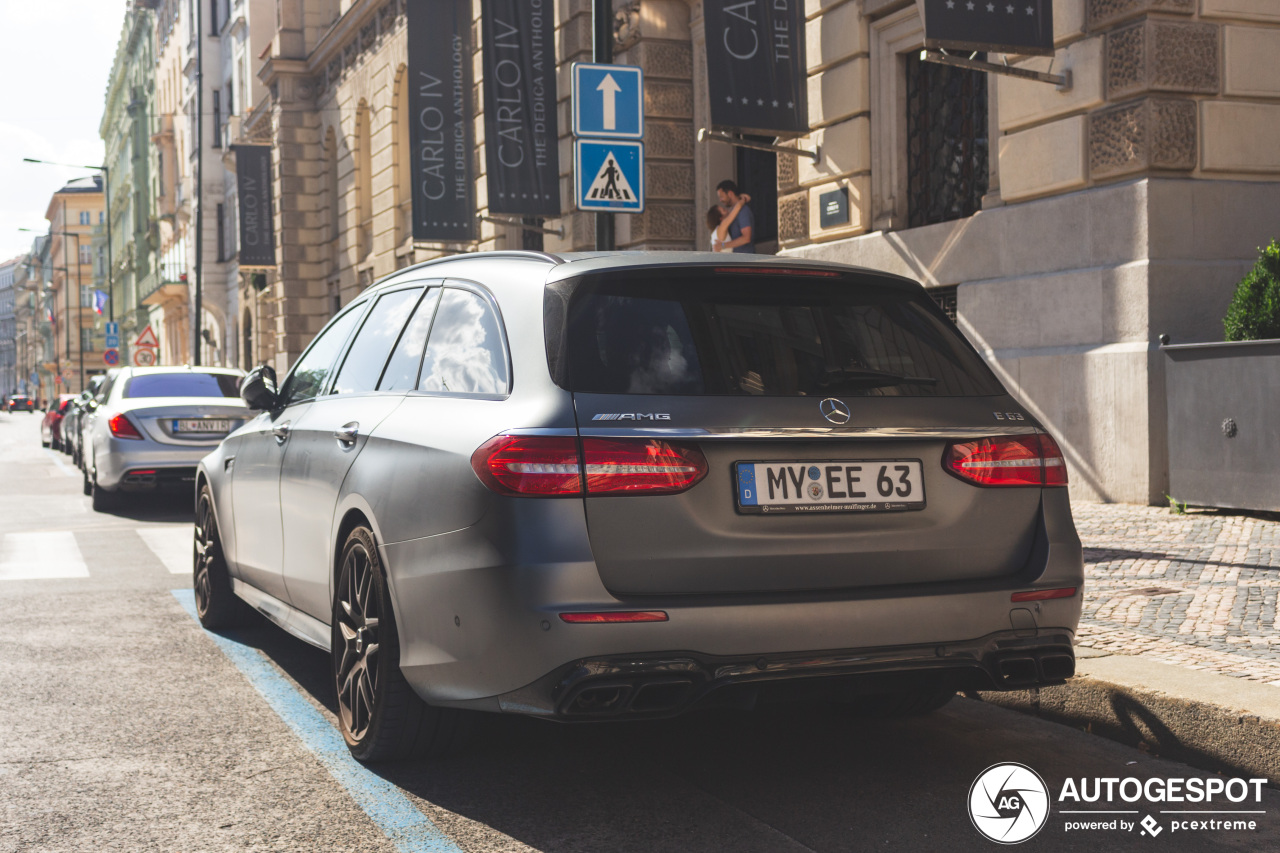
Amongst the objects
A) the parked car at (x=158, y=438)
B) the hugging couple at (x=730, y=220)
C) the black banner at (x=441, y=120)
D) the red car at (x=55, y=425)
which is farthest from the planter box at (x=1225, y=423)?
the red car at (x=55, y=425)

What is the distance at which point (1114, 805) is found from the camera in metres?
3.85

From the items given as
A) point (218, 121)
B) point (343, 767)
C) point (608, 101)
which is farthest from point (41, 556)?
point (218, 121)

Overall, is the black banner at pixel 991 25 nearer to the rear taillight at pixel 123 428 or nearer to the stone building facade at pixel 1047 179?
the stone building facade at pixel 1047 179

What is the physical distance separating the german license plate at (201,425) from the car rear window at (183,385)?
81 centimetres

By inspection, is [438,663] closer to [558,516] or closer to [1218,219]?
[558,516]

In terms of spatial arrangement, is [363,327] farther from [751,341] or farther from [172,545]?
[172,545]

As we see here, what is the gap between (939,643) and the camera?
3703 mm

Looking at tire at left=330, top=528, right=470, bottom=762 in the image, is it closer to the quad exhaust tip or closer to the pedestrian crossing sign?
the quad exhaust tip

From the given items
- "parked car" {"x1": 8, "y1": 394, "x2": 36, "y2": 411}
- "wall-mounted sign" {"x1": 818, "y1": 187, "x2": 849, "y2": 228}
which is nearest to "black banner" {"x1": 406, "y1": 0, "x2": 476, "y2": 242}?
"wall-mounted sign" {"x1": 818, "y1": 187, "x2": 849, "y2": 228}

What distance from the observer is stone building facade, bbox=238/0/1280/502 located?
390 inches

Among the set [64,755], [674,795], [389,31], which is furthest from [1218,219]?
Answer: [389,31]

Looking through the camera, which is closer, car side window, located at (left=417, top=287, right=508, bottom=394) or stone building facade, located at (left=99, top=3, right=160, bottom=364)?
car side window, located at (left=417, top=287, right=508, bottom=394)

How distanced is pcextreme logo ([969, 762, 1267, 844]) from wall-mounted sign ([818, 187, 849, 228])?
987 centimetres

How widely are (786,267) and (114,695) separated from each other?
318 centimetres
